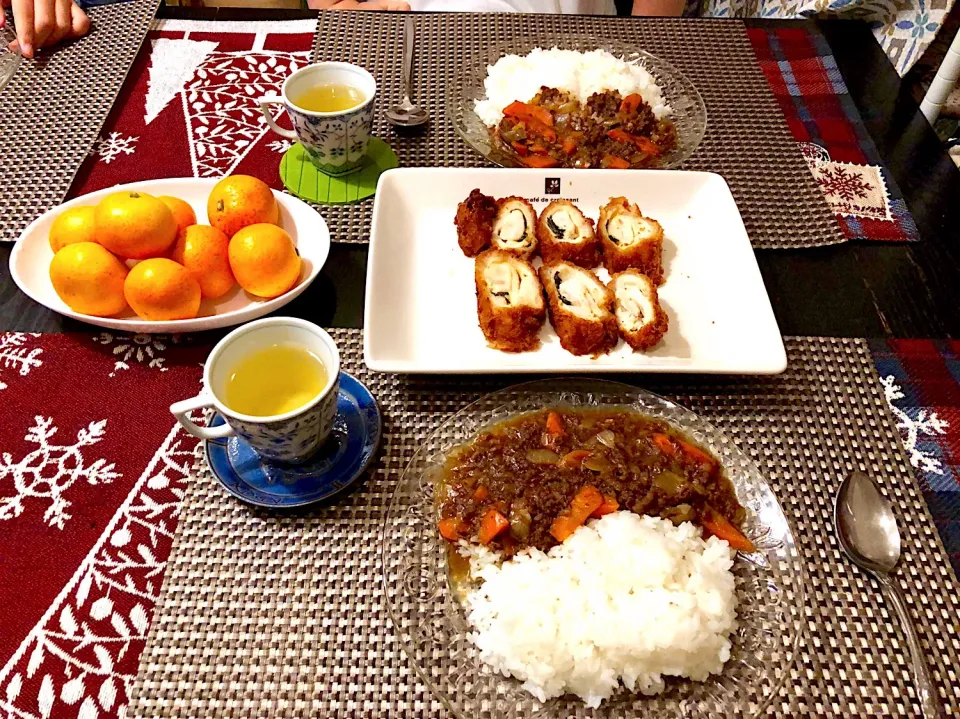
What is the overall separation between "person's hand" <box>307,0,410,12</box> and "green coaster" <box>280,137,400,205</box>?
2.73 feet

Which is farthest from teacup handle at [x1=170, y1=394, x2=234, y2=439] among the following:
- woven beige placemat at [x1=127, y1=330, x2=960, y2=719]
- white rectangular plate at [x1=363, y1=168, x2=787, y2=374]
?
white rectangular plate at [x1=363, y1=168, x2=787, y2=374]

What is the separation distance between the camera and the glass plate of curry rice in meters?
0.90

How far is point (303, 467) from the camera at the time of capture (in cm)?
112

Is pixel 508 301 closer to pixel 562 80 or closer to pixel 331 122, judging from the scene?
pixel 331 122

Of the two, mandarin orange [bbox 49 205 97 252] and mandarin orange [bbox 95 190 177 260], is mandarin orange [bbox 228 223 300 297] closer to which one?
mandarin orange [bbox 95 190 177 260]

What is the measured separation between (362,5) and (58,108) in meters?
1.10

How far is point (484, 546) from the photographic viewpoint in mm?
1027

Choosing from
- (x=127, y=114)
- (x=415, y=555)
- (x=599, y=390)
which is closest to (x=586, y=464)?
(x=599, y=390)

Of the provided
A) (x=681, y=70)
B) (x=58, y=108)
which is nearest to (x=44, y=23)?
(x=58, y=108)

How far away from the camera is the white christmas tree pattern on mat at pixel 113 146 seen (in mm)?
1709

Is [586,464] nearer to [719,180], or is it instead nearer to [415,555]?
[415,555]

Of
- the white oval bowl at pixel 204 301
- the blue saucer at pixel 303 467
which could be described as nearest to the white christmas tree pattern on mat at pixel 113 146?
the white oval bowl at pixel 204 301

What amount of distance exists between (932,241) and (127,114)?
6.95ft

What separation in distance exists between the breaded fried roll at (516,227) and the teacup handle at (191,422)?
72 cm
